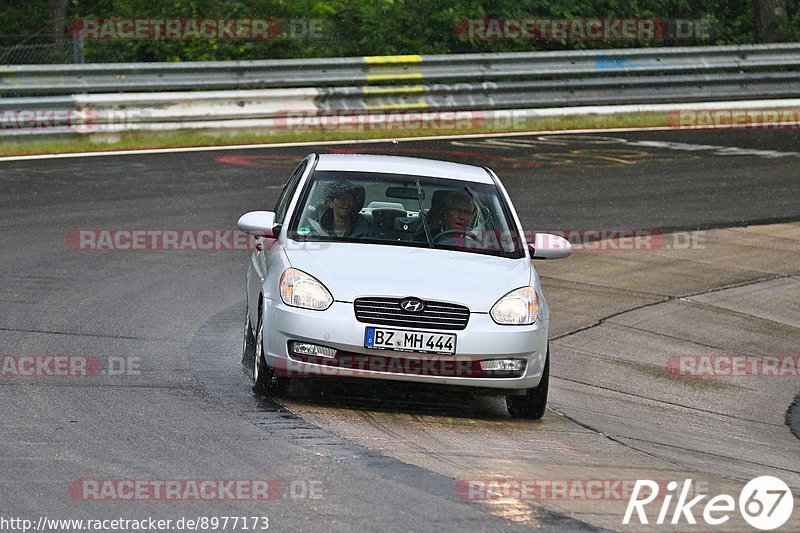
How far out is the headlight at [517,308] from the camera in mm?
8547

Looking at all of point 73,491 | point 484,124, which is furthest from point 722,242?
point 73,491

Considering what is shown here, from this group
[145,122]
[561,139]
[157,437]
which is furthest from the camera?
[561,139]

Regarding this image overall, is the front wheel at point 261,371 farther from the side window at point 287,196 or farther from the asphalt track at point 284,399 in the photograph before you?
the side window at point 287,196

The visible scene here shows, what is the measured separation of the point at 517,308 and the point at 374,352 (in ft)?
3.09

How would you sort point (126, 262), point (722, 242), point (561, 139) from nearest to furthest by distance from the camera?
point (126, 262) < point (722, 242) < point (561, 139)

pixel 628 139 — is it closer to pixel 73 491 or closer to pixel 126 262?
pixel 126 262

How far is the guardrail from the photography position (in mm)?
20453

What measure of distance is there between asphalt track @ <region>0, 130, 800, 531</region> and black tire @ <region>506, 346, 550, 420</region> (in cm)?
14

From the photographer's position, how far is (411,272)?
341 inches

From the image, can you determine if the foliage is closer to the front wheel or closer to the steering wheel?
the steering wheel

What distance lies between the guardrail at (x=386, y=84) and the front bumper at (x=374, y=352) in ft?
40.0

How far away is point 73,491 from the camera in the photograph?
255 inches

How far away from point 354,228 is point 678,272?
5.69 metres

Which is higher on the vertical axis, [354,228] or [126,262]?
[354,228]
